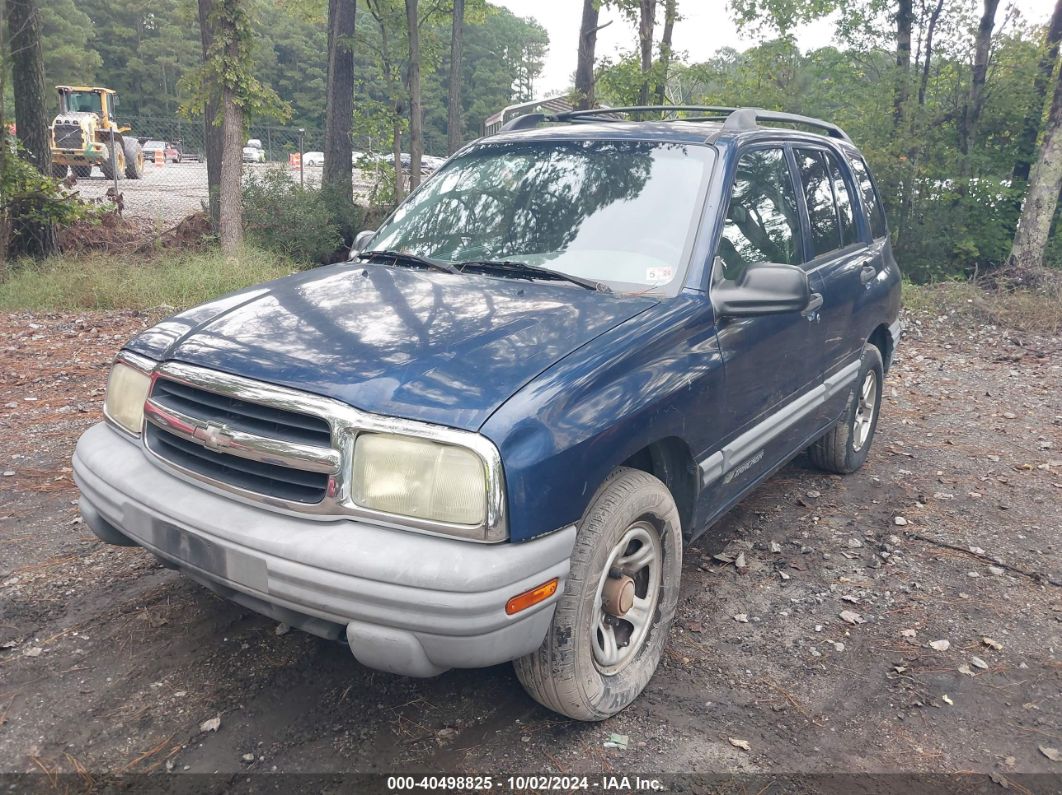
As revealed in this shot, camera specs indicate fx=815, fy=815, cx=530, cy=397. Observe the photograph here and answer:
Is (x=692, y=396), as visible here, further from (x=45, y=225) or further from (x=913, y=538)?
(x=45, y=225)

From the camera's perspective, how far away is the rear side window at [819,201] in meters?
4.31

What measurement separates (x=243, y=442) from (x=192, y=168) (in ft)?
85.7

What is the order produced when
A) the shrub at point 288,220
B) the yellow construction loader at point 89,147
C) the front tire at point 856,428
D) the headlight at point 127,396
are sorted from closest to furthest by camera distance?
the headlight at point 127,396 < the front tire at point 856,428 < the shrub at point 288,220 < the yellow construction loader at point 89,147

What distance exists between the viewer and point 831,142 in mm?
4926

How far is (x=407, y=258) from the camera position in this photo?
141 inches

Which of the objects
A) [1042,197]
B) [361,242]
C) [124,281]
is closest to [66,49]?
[124,281]

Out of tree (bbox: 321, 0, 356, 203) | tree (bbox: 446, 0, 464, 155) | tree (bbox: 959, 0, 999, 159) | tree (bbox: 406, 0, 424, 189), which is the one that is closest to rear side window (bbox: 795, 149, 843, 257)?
tree (bbox: 406, 0, 424, 189)

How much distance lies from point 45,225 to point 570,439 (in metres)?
10.5

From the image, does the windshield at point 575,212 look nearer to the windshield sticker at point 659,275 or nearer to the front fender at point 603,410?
the windshield sticker at point 659,275

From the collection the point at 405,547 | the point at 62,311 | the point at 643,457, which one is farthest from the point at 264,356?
the point at 62,311

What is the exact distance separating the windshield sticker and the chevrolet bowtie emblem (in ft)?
5.43

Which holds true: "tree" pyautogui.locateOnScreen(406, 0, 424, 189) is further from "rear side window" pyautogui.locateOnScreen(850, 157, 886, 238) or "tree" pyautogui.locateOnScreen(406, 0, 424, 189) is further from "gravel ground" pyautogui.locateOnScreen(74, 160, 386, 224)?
"rear side window" pyautogui.locateOnScreen(850, 157, 886, 238)

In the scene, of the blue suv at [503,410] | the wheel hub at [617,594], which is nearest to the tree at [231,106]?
the blue suv at [503,410]

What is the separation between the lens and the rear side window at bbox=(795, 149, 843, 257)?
4312mm
